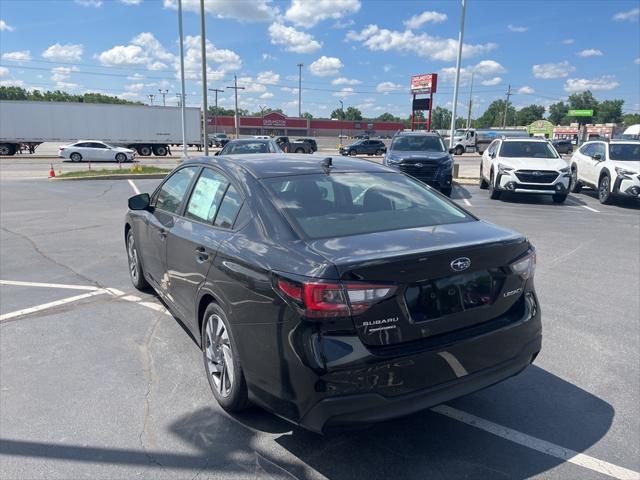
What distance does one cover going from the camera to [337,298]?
2.32 metres

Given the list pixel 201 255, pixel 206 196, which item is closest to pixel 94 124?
pixel 206 196

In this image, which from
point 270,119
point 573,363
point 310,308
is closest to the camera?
point 310,308

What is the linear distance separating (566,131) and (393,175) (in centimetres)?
11916

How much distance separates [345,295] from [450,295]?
0.63 metres

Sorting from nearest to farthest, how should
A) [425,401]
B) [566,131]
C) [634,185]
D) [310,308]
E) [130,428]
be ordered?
[310,308] → [425,401] → [130,428] → [634,185] → [566,131]

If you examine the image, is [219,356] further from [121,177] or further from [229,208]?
[121,177]

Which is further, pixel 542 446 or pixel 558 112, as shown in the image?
pixel 558 112

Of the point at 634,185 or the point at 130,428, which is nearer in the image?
the point at 130,428

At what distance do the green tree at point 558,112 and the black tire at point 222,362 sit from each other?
172 m

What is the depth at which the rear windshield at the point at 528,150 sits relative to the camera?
13688mm

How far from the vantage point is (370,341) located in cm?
238

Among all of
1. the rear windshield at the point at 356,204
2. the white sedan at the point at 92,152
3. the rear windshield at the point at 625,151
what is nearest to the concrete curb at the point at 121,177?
the white sedan at the point at 92,152

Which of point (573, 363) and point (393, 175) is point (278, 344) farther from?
point (573, 363)

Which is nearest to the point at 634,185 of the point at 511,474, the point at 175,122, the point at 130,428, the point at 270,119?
the point at 511,474
